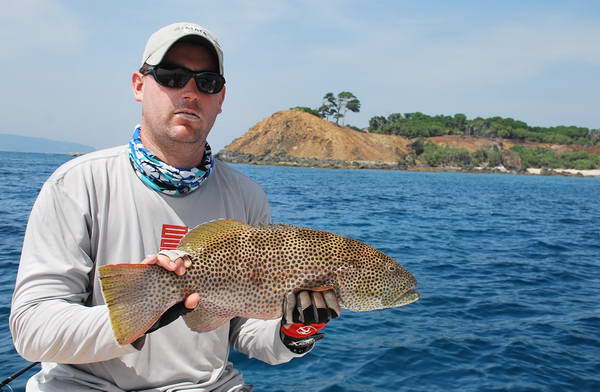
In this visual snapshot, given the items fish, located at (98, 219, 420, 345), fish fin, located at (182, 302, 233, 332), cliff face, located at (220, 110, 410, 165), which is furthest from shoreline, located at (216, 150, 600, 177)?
fish fin, located at (182, 302, 233, 332)

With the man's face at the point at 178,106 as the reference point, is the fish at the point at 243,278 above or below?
below

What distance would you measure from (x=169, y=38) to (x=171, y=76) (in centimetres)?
22

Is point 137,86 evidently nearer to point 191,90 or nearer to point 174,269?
point 191,90

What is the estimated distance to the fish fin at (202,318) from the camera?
8.82ft

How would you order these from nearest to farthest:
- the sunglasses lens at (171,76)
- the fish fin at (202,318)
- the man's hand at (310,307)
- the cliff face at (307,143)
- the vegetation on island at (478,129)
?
the fish fin at (202,318) → the man's hand at (310,307) → the sunglasses lens at (171,76) → the cliff face at (307,143) → the vegetation on island at (478,129)

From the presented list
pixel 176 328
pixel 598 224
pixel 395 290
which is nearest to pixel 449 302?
pixel 395 290

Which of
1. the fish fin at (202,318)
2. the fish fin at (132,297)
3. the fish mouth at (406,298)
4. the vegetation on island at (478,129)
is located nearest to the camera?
the fish fin at (132,297)

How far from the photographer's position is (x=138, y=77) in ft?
10.2

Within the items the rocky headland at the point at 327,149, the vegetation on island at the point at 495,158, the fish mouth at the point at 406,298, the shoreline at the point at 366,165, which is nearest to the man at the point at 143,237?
the fish mouth at the point at 406,298

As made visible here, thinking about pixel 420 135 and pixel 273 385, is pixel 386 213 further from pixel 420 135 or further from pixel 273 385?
pixel 420 135

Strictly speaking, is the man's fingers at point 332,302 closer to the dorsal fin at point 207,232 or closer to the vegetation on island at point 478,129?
the dorsal fin at point 207,232

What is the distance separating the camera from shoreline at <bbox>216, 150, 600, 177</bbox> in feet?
358

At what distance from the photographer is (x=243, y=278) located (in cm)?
278

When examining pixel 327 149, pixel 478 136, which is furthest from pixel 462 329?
pixel 478 136
